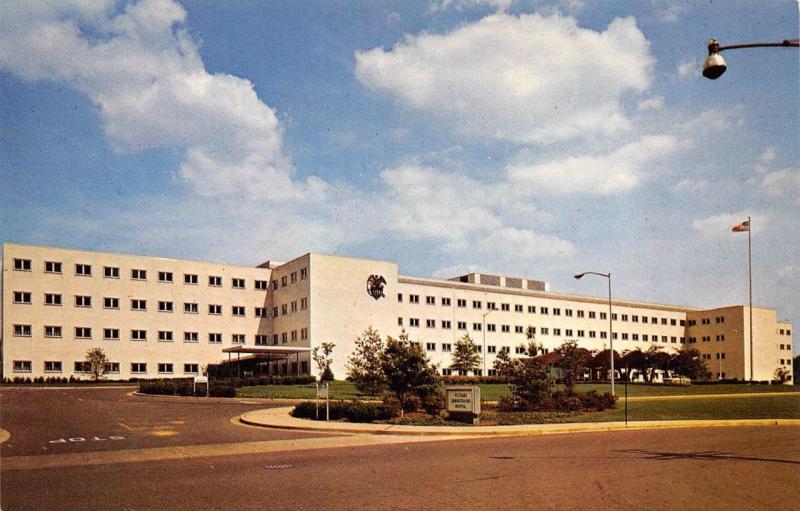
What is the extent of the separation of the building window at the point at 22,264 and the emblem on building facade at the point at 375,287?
114 feet

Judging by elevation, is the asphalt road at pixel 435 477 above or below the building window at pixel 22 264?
below

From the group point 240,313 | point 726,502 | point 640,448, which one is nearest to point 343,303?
point 240,313

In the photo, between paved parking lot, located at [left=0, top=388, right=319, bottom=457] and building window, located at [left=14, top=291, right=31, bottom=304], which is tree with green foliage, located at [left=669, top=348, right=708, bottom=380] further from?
building window, located at [left=14, top=291, right=31, bottom=304]

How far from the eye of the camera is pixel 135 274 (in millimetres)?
69688

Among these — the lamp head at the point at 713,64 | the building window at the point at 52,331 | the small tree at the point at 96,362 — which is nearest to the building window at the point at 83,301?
the building window at the point at 52,331

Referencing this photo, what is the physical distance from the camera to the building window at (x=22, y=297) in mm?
62438

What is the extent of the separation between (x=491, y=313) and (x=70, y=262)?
51522 mm

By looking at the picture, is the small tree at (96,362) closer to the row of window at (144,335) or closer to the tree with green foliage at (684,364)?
the row of window at (144,335)

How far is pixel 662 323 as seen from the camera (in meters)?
110

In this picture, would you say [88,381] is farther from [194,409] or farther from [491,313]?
[491,313]

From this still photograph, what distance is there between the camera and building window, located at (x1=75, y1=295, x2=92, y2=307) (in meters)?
65.7

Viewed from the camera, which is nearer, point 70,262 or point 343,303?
point 70,262

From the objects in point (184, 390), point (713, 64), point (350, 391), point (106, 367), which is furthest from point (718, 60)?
point (106, 367)

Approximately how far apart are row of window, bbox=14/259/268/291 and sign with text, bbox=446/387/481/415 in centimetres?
5351
